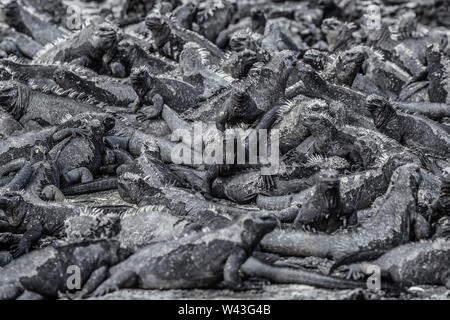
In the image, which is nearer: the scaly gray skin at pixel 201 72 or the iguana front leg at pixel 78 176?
the iguana front leg at pixel 78 176

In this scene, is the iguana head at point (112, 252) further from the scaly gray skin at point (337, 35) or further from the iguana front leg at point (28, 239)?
the scaly gray skin at point (337, 35)

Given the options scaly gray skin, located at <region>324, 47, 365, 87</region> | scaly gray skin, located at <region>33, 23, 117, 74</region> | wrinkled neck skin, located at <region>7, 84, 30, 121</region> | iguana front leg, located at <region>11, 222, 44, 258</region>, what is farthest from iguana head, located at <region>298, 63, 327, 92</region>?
iguana front leg, located at <region>11, 222, 44, 258</region>

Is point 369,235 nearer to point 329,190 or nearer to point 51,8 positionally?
point 329,190

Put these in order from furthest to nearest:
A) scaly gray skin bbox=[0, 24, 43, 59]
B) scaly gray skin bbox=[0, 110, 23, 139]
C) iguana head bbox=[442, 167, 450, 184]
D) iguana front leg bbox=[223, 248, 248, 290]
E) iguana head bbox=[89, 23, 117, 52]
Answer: scaly gray skin bbox=[0, 24, 43, 59]
iguana head bbox=[89, 23, 117, 52]
scaly gray skin bbox=[0, 110, 23, 139]
iguana head bbox=[442, 167, 450, 184]
iguana front leg bbox=[223, 248, 248, 290]

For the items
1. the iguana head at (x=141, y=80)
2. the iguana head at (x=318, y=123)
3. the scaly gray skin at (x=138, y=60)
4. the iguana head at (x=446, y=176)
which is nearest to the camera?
the iguana head at (x=446, y=176)

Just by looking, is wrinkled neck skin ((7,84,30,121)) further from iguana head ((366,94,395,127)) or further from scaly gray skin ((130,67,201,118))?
iguana head ((366,94,395,127))

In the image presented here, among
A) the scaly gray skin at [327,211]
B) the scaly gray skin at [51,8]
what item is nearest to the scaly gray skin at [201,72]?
the scaly gray skin at [327,211]

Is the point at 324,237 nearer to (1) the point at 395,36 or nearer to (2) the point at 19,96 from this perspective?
(2) the point at 19,96

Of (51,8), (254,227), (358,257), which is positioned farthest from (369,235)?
(51,8)
